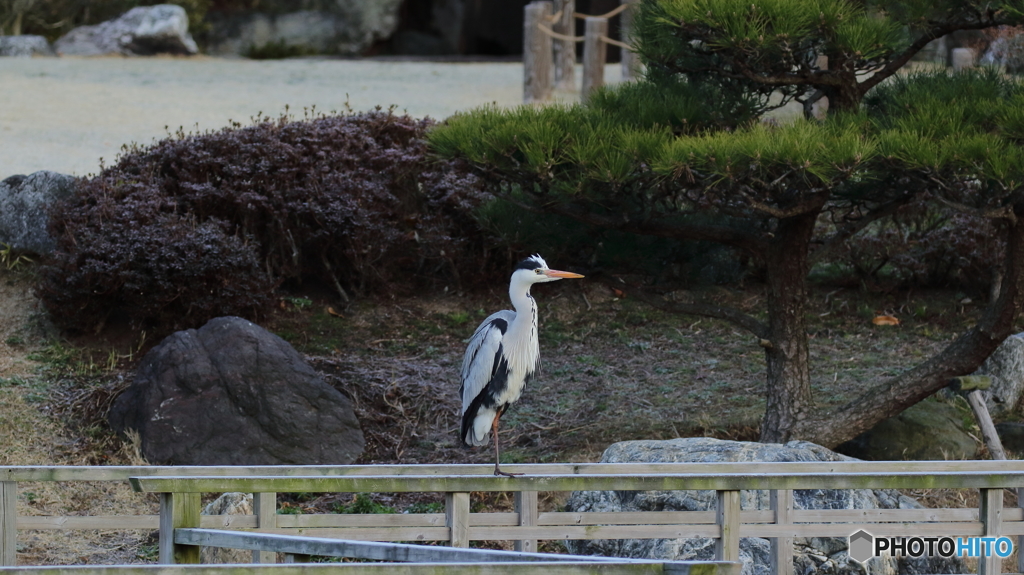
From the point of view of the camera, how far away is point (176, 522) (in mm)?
3734

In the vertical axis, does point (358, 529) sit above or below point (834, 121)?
below

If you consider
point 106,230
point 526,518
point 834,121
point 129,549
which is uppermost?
point 834,121

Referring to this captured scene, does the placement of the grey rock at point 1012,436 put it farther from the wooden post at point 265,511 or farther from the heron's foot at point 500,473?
the wooden post at point 265,511

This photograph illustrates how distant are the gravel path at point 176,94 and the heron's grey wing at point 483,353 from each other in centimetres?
655

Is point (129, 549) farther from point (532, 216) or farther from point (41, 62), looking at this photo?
point (41, 62)

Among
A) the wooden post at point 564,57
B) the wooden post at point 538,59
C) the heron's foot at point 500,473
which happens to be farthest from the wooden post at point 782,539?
the wooden post at point 564,57

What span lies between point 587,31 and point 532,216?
7935 millimetres

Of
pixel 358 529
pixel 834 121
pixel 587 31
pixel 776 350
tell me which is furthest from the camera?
pixel 587 31

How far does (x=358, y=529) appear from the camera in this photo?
14.5 ft

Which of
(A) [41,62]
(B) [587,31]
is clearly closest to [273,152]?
(B) [587,31]

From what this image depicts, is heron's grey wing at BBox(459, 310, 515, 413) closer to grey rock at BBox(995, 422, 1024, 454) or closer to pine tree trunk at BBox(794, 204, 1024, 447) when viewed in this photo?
pine tree trunk at BBox(794, 204, 1024, 447)

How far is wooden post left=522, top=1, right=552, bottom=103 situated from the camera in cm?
1441

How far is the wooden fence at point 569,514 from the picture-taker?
3.84 meters

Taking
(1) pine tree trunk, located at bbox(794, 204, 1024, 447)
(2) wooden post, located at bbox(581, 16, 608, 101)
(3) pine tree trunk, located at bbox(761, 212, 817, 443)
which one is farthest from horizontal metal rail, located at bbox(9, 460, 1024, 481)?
(2) wooden post, located at bbox(581, 16, 608, 101)
